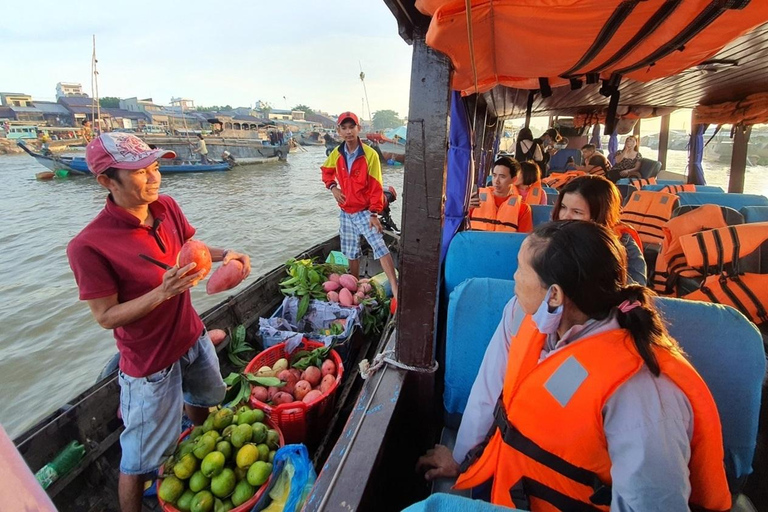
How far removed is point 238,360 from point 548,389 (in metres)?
3.02

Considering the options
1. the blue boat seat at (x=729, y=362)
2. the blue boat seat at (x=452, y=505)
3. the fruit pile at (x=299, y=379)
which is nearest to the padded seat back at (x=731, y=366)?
the blue boat seat at (x=729, y=362)

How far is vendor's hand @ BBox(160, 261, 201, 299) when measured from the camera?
1689 mm

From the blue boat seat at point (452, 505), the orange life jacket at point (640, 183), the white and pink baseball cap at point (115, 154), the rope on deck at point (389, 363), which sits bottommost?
the rope on deck at point (389, 363)

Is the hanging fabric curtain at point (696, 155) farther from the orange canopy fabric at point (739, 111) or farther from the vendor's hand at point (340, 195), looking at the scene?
the vendor's hand at point (340, 195)

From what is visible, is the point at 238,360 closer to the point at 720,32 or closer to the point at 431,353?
the point at 431,353

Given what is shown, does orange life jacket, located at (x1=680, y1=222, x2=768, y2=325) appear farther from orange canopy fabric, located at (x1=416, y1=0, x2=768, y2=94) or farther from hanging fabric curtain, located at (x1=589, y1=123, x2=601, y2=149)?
hanging fabric curtain, located at (x1=589, y1=123, x2=601, y2=149)

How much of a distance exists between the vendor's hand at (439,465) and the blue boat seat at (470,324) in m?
0.35

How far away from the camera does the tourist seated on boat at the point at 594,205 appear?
2459 mm

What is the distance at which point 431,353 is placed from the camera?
2010mm

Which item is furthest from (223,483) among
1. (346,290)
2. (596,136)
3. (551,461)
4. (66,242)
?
(596,136)

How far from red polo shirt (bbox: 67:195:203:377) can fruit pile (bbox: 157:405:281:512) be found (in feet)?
1.80

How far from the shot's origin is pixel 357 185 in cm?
445

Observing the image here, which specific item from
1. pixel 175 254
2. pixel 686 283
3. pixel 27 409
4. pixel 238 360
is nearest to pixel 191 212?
pixel 27 409

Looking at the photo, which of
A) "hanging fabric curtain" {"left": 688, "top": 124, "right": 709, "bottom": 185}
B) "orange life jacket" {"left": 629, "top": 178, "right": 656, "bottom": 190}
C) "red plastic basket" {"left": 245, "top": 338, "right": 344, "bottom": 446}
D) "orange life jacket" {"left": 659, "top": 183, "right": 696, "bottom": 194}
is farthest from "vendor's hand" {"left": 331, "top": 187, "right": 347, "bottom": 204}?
"hanging fabric curtain" {"left": 688, "top": 124, "right": 709, "bottom": 185}
